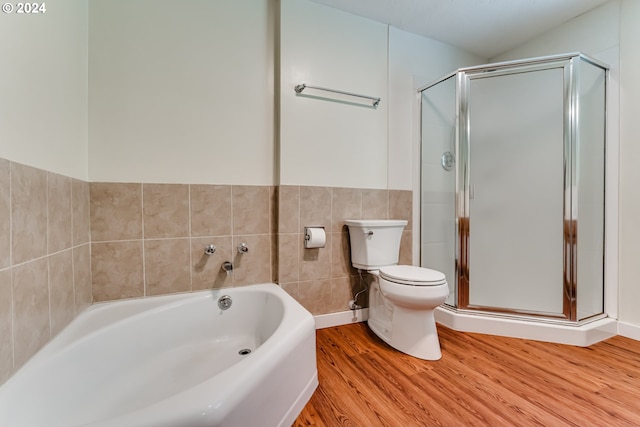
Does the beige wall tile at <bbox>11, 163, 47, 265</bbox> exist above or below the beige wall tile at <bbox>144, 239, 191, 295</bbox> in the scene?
above

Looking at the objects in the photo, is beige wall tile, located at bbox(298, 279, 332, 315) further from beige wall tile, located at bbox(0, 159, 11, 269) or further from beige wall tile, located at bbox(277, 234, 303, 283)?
beige wall tile, located at bbox(0, 159, 11, 269)

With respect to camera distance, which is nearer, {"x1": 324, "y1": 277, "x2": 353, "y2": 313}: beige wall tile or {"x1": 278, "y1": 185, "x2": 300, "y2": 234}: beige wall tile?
{"x1": 278, "y1": 185, "x2": 300, "y2": 234}: beige wall tile

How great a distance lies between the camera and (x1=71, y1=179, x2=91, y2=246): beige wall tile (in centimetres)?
126

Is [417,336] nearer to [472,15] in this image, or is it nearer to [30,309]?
[30,309]

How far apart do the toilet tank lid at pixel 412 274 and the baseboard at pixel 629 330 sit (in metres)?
1.34

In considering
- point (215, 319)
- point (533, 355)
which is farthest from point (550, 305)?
point (215, 319)

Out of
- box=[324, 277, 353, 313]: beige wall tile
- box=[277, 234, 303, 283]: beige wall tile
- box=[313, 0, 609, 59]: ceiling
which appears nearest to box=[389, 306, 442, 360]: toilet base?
box=[324, 277, 353, 313]: beige wall tile

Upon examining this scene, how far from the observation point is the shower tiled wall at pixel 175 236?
152 cm

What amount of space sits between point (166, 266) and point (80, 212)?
500mm

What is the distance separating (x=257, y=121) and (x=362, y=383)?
1648 mm

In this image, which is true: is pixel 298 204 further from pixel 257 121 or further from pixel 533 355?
pixel 533 355

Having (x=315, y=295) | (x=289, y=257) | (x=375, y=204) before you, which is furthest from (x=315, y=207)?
(x=315, y=295)

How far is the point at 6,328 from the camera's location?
0.76 m

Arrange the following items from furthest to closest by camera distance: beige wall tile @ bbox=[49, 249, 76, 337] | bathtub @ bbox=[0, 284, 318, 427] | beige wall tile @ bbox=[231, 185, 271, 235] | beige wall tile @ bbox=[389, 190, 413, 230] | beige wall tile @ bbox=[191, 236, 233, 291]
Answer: beige wall tile @ bbox=[389, 190, 413, 230] < beige wall tile @ bbox=[231, 185, 271, 235] < beige wall tile @ bbox=[191, 236, 233, 291] < beige wall tile @ bbox=[49, 249, 76, 337] < bathtub @ bbox=[0, 284, 318, 427]
